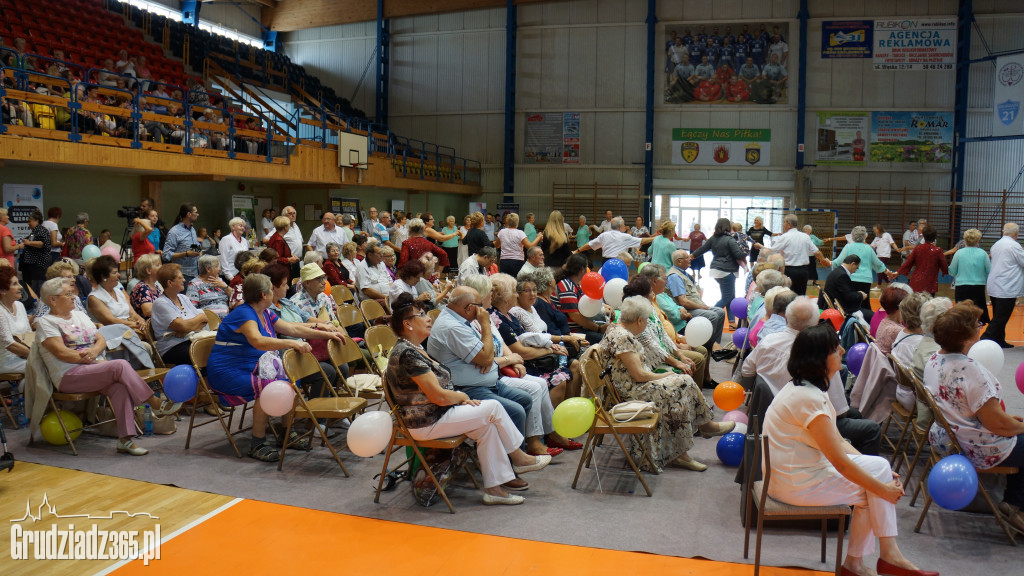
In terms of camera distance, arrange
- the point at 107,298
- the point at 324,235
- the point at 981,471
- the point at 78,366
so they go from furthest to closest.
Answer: the point at 324,235 → the point at 107,298 → the point at 78,366 → the point at 981,471

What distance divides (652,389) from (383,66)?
1822cm

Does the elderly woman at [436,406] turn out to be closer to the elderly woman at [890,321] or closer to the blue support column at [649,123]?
the elderly woman at [890,321]

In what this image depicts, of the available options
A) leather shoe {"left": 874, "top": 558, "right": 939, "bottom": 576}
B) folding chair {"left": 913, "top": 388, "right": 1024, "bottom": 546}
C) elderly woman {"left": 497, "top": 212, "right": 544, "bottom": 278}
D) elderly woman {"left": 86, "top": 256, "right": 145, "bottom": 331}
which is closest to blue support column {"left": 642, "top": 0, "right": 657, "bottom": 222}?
elderly woman {"left": 497, "top": 212, "right": 544, "bottom": 278}

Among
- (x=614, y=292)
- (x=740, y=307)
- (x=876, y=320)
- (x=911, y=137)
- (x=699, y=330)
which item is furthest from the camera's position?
(x=911, y=137)

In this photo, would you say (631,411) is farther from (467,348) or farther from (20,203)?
(20,203)

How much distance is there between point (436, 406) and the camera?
3.86m

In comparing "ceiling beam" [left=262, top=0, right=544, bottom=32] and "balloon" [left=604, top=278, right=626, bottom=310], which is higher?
"ceiling beam" [left=262, top=0, right=544, bottom=32]

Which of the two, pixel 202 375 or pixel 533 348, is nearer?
pixel 202 375

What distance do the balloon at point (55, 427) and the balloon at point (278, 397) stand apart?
145cm

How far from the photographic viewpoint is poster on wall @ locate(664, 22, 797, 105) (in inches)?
712

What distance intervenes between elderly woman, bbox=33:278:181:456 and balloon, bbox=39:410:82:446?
0.23 feet

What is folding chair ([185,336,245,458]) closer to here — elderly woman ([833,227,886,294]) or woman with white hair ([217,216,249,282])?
woman with white hair ([217,216,249,282])

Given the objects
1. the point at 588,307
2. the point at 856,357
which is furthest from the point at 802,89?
the point at 856,357

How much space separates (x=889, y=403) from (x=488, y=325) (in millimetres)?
2414
